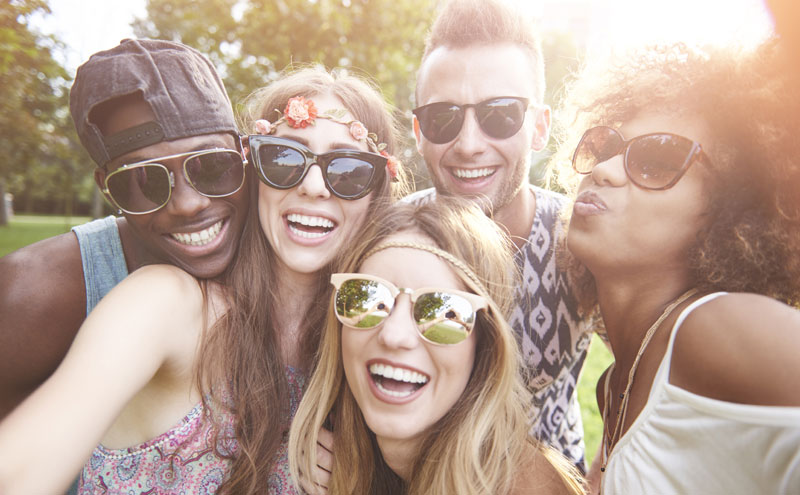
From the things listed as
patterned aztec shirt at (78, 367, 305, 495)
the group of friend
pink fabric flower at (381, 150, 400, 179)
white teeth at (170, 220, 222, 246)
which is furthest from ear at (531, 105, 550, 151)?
patterned aztec shirt at (78, 367, 305, 495)

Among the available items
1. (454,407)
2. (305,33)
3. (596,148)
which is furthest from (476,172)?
(305,33)

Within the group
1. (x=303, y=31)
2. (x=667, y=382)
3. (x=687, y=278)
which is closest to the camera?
(x=667, y=382)

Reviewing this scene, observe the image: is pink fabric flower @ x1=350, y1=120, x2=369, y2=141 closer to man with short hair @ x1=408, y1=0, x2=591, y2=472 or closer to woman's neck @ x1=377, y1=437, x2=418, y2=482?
man with short hair @ x1=408, y1=0, x2=591, y2=472

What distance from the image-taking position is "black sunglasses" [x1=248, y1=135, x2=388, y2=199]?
2.40 metres

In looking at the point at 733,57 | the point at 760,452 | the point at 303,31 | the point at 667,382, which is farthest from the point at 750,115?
the point at 303,31

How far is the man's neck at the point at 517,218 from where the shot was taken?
3334 millimetres

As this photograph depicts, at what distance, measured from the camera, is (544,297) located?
3.11 meters

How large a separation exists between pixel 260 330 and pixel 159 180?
0.87 m

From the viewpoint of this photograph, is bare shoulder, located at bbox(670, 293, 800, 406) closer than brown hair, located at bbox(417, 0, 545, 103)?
Yes

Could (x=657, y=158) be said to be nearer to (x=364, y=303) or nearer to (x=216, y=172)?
(x=364, y=303)

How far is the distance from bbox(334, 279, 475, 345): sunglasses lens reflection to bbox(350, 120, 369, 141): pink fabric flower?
88cm

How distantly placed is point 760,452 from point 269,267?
2216 millimetres

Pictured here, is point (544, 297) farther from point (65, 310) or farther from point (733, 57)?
point (65, 310)

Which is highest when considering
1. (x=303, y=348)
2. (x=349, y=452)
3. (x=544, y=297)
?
(x=544, y=297)
